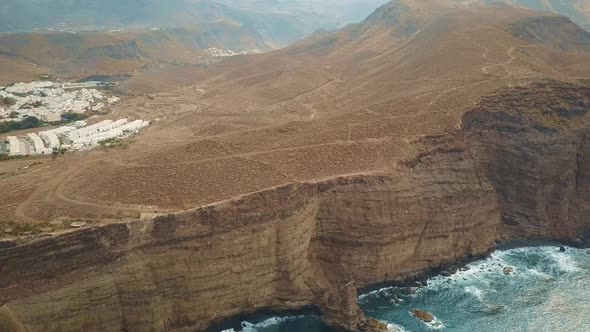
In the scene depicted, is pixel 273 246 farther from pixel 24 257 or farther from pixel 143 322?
pixel 24 257

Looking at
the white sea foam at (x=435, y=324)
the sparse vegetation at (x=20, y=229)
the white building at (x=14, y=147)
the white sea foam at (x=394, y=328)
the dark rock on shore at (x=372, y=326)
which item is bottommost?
the white sea foam at (x=435, y=324)

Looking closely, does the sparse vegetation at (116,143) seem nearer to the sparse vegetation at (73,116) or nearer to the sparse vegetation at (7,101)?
the sparse vegetation at (73,116)

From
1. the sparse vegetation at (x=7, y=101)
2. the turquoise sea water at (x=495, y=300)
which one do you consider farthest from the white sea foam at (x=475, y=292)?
the sparse vegetation at (x=7, y=101)

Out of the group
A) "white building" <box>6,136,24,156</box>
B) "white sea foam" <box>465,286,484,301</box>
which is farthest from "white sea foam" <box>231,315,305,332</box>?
"white building" <box>6,136,24,156</box>

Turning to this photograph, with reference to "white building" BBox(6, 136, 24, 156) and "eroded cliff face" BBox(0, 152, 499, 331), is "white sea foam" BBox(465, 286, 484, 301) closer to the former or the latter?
"eroded cliff face" BBox(0, 152, 499, 331)

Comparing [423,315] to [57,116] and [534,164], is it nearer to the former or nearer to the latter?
[534,164]

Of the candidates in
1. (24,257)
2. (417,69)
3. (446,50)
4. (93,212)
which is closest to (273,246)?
(93,212)
